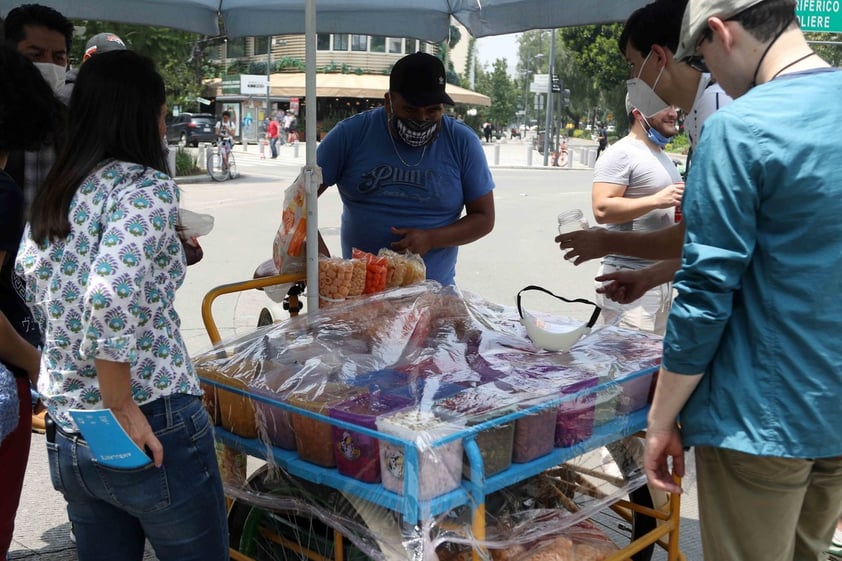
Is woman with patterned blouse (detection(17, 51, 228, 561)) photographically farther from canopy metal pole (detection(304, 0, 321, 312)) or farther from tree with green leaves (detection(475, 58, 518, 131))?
tree with green leaves (detection(475, 58, 518, 131))

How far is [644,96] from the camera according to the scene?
275 cm

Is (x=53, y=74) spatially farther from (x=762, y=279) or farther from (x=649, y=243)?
(x=762, y=279)

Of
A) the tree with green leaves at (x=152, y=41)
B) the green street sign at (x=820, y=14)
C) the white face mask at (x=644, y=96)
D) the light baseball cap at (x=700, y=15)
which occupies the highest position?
the tree with green leaves at (x=152, y=41)

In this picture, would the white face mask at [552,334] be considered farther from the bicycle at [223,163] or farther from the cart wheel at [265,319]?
the bicycle at [223,163]

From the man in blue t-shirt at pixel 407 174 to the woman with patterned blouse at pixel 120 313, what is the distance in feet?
5.02

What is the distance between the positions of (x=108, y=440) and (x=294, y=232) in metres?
1.30

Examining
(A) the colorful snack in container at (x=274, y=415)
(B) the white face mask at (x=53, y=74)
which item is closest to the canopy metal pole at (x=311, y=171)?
(A) the colorful snack in container at (x=274, y=415)

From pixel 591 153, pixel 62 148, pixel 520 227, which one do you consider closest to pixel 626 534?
pixel 62 148

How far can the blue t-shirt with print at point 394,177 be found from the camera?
3432 mm

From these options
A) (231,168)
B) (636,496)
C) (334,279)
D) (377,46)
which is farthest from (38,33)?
(377,46)

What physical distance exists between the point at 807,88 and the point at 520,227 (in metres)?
11.3

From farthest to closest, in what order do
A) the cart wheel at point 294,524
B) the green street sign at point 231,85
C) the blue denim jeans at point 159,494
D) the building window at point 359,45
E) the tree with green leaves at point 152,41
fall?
the building window at point 359,45
the green street sign at point 231,85
the tree with green leaves at point 152,41
the cart wheel at point 294,524
the blue denim jeans at point 159,494

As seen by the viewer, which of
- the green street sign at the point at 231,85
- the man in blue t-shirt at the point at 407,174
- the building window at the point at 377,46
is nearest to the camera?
the man in blue t-shirt at the point at 407,174

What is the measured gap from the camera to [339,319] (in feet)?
9.05
